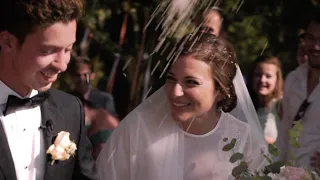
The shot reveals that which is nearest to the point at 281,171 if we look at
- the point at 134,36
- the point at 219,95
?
the point at 219,95

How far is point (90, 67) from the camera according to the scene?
753 centimetres

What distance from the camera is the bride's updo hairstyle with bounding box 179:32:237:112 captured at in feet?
13.2

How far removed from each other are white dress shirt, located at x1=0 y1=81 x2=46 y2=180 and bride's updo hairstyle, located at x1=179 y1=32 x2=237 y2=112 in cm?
103

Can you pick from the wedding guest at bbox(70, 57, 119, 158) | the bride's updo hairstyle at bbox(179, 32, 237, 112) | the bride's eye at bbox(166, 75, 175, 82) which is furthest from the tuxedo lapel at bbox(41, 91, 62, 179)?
the wedding guest at bbox(70, 57, 119, 158)

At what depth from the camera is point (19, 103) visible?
329cm

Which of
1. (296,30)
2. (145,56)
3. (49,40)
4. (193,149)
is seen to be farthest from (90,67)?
(49,40)

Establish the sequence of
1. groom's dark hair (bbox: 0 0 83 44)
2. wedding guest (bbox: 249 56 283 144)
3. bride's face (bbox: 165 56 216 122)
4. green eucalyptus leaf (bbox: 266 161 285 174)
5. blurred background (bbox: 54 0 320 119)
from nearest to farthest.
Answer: groom's dark hair (bbox: 0 0 83 44) → green eucalyptus leaf (bbox: 266 161 285 174) → bride's face (bbox: 165 56 216 122) → wedding guest (bbox: 249 56 283 144) → blurred background (bbox: 54 0 320 119)

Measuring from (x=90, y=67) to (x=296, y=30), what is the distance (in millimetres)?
2580

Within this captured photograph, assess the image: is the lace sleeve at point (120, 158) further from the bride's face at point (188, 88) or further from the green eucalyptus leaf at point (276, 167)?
the green eucalyptus leaf at point (276, 167)

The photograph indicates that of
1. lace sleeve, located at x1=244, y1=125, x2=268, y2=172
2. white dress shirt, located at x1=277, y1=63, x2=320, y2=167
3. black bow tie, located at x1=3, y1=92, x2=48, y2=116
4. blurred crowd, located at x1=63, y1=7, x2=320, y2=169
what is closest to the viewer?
black bow tie, located at x1=3, y1=92, x2=48, y2=116

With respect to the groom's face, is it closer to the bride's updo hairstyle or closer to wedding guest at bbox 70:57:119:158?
the bride's updo hairstyle

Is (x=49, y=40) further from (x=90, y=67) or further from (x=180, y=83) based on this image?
(x=90, y=67)

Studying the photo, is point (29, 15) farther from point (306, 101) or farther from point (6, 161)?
point (306, 101)

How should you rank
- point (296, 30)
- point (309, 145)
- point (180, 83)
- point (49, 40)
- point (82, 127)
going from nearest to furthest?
point (49, 40) → point (82, 127) → point (180, 83) → point (309, 145) → point (296, 30)
